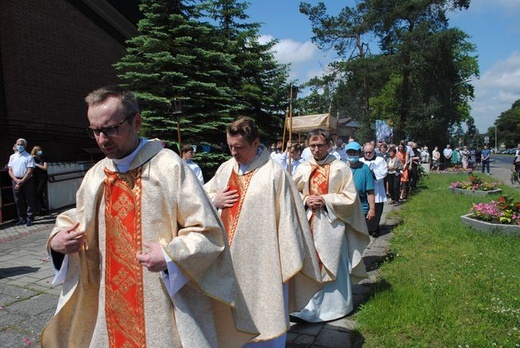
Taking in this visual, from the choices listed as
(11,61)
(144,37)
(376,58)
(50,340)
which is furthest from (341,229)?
(376,58)

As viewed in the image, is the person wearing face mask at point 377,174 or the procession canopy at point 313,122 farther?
the procession canopy at point 313,122

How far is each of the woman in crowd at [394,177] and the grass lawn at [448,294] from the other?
503cm

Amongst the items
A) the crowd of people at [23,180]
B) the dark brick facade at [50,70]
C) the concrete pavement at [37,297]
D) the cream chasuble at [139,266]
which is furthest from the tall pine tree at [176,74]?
the cream chasuble at [139,266]

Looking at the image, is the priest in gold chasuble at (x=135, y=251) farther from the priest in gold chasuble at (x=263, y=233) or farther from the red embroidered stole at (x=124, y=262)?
the priest in gold chasuble at (x=263, y=233)

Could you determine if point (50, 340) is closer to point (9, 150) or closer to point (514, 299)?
point (514, 299)

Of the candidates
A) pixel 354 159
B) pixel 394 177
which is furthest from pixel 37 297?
pixel 394 177

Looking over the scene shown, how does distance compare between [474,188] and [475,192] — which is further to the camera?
[474,188]

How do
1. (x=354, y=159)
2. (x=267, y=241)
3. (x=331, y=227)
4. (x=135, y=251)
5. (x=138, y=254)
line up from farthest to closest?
(x=354, y=159) → (x=331, y=227) → (x=267, y=241) → (x=135, y=251) → (x=138, y=254)

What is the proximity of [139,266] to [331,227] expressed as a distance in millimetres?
2783

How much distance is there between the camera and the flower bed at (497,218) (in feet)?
24.3

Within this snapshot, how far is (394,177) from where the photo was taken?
13.1 metres

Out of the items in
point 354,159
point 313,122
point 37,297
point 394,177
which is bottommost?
point 37,297

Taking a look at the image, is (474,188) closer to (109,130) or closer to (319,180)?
(319,180)

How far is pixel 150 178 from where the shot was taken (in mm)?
2111
